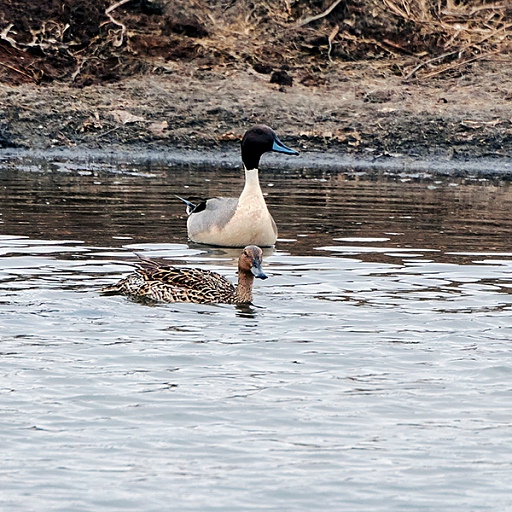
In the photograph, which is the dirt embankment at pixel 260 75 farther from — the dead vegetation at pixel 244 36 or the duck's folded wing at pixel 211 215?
the duck's folded wing at pixel 211 215

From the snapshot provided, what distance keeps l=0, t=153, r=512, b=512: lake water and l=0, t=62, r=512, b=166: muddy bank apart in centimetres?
624

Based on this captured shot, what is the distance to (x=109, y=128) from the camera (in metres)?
19.9

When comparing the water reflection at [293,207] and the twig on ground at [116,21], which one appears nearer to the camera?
the water reflection at [293,207]

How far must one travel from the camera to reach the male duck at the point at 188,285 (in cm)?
962

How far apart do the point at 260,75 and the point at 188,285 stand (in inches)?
449

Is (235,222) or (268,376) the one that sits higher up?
(235,222)

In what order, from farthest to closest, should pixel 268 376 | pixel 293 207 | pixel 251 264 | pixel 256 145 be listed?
1. pixel 293 207
2. pixel 256 145
3. pixel 251 264
4. pixel 268 376

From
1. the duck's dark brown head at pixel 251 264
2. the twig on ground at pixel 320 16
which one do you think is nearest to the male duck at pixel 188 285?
the duck's dark brown head at pixel 251 264

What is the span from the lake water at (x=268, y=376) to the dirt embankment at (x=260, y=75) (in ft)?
20.9

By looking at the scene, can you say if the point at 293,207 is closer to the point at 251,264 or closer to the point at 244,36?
the point at 251,264

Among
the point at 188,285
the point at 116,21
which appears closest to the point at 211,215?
the point at 188,285

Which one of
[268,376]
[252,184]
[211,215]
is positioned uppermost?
[252,184]

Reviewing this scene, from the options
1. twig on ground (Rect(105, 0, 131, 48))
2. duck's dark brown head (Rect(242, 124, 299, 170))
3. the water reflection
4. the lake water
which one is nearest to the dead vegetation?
twig on ground (Rect(105, 0, 131, 48))

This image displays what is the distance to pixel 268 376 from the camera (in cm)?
754
